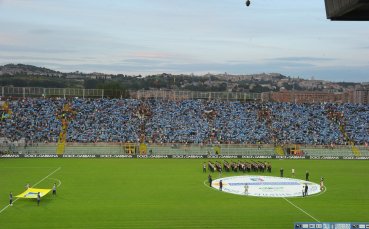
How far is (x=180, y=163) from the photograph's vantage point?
172 ft

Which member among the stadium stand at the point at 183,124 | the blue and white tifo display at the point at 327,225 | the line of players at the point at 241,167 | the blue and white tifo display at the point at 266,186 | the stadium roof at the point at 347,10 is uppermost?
the stadium roof at the point at 347,10

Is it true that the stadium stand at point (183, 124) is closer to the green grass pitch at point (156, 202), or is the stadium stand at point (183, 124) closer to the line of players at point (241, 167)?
the green grass pitch at point (156, 202)

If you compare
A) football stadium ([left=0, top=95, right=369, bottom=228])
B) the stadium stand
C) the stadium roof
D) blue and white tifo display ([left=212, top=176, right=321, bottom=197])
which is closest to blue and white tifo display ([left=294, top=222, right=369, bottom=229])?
football stadium ([left=0, top=95, right=369, bottom=228])

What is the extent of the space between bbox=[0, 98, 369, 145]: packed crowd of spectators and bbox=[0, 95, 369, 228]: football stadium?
0.56ft

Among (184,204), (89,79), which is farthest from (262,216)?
(89,79)

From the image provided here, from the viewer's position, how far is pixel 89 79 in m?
122

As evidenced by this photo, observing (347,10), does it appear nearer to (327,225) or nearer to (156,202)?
(327,225)

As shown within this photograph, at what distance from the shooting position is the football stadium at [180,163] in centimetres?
2714

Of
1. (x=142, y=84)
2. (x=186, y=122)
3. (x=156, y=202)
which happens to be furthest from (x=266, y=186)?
(x=142, y=84)

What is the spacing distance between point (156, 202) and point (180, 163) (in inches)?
871

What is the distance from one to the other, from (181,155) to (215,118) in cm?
1355

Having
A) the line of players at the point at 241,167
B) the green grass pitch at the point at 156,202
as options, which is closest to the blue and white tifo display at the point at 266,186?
the green grass pitch at the point at 156,202

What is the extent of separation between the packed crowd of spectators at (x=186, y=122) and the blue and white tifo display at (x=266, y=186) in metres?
23.3

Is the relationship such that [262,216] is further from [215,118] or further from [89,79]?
[89,79]
